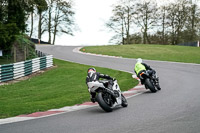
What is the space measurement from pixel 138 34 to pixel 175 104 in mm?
57883

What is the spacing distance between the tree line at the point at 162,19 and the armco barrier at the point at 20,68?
41.6 metres

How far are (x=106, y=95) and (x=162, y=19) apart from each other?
56.6 meters

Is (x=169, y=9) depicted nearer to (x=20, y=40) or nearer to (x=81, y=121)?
(x=20, y=40)

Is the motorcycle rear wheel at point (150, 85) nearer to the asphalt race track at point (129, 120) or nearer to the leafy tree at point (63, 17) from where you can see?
the asphalt race track at point (129, 120)

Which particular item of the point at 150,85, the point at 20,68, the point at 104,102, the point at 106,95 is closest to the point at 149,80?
the point at 150,85

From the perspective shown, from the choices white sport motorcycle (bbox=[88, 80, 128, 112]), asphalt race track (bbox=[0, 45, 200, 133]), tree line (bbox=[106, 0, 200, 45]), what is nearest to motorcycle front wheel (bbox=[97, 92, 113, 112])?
white sport motorcycle (bbox=[88, 80, 128, 112])

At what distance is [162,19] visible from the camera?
63.1 m

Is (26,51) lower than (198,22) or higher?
lower

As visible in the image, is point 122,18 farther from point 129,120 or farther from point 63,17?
point 129,120

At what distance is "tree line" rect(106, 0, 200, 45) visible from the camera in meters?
60.6

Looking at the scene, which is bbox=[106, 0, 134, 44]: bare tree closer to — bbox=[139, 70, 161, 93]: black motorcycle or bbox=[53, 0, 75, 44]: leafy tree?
bbox=[53, 0, 75, 44]: leafy tree

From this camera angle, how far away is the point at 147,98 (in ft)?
36.1

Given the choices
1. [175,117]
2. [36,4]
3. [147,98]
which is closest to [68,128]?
[175,117]

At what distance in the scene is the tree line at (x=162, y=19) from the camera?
6062 cm
